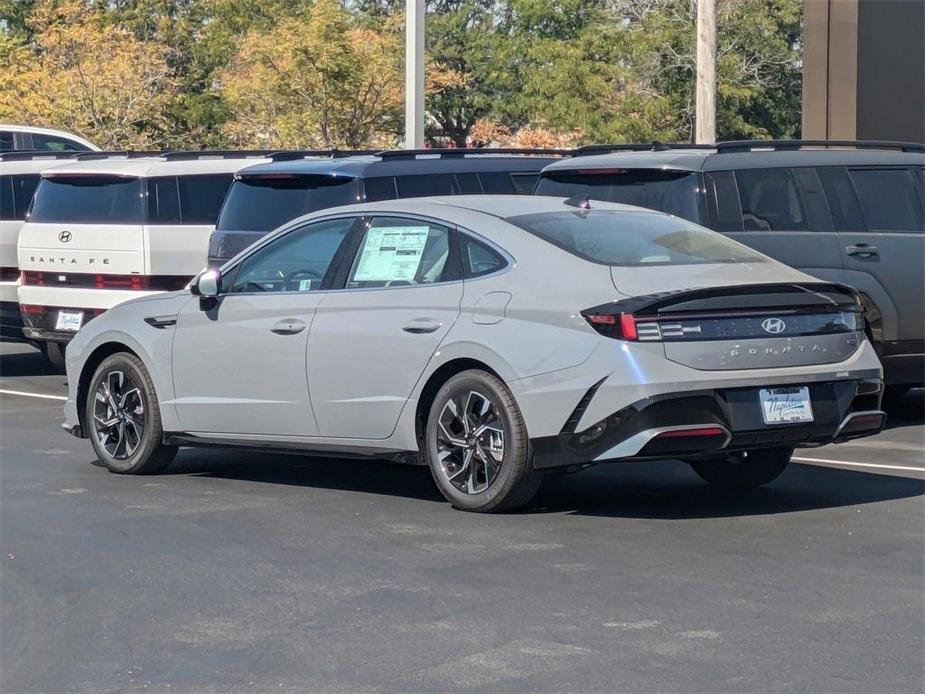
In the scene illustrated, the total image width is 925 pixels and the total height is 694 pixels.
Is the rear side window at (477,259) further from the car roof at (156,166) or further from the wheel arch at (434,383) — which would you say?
the car roof at (156,166)

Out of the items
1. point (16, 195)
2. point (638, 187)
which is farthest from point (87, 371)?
point (16, 195)

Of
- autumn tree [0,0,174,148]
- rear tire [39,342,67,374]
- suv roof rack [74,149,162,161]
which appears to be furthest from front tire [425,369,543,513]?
autumn tree [0,0,174,148]

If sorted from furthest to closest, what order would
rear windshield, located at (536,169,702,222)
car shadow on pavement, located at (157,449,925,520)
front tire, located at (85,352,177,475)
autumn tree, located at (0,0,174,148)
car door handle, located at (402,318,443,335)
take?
autumn tree, located at (0,0,174,148)
rear windshield, located at (536,169,702,222)
front tire, located at (85,352,177,475)
car shadow on pavement, located at (157,449,925,520)
car door handle, located at (402,318,443,335)

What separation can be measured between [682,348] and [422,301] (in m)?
1.51

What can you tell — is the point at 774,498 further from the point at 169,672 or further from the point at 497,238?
the point at 169,672

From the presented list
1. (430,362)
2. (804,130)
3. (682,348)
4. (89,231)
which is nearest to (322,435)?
(430,362)

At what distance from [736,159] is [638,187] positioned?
0.70 m

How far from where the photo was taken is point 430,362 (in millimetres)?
8188

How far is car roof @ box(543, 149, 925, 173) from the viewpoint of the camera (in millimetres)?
11102

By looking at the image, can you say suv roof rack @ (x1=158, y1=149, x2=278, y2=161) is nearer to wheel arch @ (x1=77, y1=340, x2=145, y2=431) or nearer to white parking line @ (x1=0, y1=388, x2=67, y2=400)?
white parking line @ (x1=0, y1=388, x2=67, y2=400)

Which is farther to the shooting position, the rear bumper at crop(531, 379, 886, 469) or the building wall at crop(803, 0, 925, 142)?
the building wall at crop(803, 0, 925, 142)

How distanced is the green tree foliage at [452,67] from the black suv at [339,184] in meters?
25.8

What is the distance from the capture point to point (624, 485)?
9148 millimetres

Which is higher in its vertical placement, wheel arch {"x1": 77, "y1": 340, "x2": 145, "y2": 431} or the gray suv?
the gray suv
